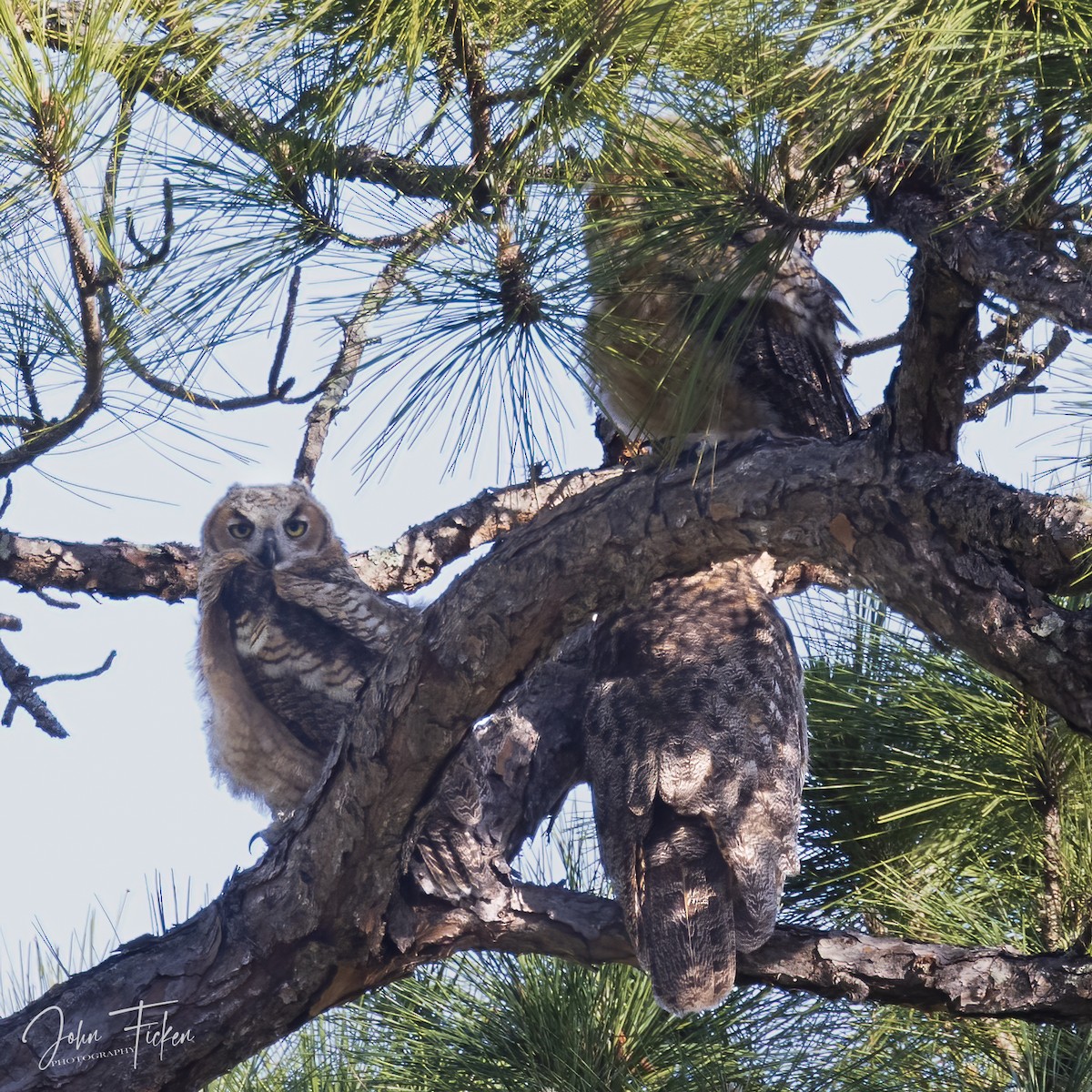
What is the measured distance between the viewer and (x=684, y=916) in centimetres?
228

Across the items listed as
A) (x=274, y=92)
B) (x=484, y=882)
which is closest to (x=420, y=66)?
(x=274, y=92)

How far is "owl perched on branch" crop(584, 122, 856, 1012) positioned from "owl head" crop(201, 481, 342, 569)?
88cm

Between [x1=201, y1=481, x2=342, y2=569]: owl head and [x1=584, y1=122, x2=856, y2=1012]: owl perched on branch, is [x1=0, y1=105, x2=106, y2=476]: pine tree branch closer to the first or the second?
[x1=584, y1=122, x2=856, y2=1012]: owl perched on branch

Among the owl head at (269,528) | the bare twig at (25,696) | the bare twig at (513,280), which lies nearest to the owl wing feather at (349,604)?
the owl head at (269,528)

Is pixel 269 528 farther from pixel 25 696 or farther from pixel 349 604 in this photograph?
pixel 25 696

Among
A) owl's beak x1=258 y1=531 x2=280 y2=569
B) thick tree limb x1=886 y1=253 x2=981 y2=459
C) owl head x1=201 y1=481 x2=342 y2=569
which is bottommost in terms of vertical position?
thick tree limb x1=886 y1=253 x2=981 y2=459

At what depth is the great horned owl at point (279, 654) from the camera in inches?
112

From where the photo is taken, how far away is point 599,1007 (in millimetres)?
2648

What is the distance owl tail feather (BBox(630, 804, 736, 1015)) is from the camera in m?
2.20

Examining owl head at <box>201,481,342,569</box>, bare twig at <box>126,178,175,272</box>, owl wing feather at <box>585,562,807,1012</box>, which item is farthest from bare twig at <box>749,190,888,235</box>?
owl head at <box>201,481,342,569</box>

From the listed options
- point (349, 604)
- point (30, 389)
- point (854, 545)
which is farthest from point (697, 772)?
point (30, 389)

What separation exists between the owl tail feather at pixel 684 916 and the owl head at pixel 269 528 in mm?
1301

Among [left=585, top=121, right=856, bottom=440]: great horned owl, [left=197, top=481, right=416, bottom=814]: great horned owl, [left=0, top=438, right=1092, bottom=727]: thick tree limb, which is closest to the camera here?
[left=0, top=438, right=1092, bottom=727]: thick tree limb

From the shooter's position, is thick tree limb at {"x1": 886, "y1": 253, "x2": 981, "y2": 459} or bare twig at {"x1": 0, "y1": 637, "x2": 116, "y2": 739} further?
bare twig at {"x1": 0, "y1": 637, "x2": 116, "y2": 739}
